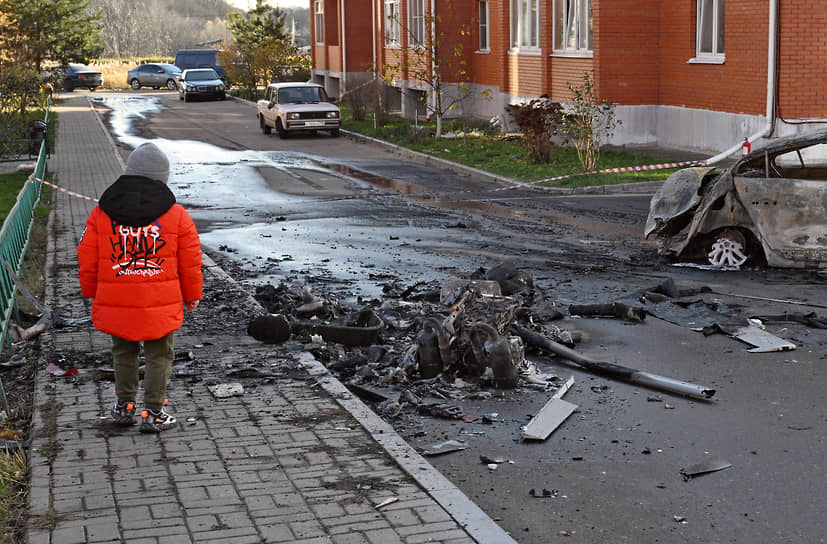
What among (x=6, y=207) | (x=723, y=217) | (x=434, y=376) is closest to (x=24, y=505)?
(x=434, y=376)

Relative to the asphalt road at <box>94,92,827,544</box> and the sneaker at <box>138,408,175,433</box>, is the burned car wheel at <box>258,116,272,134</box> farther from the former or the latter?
the sneaker at <box>138,408,175,433</box>

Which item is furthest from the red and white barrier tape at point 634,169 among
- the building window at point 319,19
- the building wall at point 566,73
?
the building window at point 319,19

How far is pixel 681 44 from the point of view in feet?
79.6

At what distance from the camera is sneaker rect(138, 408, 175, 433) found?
6395 mm

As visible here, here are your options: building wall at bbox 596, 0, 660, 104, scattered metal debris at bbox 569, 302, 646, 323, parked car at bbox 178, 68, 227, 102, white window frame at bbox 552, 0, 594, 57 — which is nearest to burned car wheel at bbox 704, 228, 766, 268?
scattered metal debris at bbox 569, 302, 646, 323

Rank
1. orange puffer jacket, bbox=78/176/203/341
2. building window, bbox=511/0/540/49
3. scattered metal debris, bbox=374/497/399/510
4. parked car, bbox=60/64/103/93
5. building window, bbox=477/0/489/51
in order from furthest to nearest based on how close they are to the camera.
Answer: parked car, bbox=60/64/103/93 → building window, bbox=477/0/489/51 → building window, bbox=511/0/540/49 → orange puffer jacket, bbox=78/176/203/341 → scattered metal debris, bbox=374/497/399/510

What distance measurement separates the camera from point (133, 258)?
6.19 metres

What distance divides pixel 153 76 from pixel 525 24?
4491cm

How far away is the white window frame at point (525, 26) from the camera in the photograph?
3108 cm

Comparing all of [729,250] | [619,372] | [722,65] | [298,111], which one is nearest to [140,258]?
[619,372]

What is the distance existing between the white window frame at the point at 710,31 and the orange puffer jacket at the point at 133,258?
18.7 meters

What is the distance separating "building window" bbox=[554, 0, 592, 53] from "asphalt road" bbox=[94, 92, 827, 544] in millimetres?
10203

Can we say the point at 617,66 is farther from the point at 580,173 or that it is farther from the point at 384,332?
the point at 384,332

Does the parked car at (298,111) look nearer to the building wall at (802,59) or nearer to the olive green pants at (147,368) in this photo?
the building wall at (802,59)
